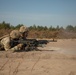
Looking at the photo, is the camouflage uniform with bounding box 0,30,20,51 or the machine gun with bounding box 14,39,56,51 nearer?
the camouflage uniform with bounding box 0,30,20,51

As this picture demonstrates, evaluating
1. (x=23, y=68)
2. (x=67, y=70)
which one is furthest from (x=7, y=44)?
(x=67, y=70)

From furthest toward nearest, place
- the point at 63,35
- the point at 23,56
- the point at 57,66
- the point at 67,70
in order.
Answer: the point at 63,35
the point at 23,56
the point at 57,66
the point at 67,70

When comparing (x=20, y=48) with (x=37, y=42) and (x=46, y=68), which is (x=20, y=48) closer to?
(x=37, y=42)

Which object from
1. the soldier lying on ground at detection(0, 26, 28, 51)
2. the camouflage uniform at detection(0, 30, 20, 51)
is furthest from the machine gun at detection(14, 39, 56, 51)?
the camouflage uniform at detection(0, 30, 20, 51)

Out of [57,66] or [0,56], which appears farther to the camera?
[0,56]

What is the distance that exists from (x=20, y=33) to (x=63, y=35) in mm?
24396

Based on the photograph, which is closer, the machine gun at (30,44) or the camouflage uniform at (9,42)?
the camouflage uniform at (9,42)

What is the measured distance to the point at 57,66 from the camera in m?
8.84

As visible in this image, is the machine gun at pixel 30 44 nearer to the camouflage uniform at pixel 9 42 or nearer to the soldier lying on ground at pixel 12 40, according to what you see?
the soldier lying on ground at pixel 12 40

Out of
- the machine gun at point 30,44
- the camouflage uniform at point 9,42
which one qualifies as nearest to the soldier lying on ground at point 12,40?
the camouflage uniform at point 9,42

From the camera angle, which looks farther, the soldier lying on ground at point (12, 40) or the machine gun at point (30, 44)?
the machine gun at point (30, 44)

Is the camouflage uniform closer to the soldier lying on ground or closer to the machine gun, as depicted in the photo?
the soldier lying on ground

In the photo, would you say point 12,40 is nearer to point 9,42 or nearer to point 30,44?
point 9,42

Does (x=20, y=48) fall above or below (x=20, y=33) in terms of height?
below
